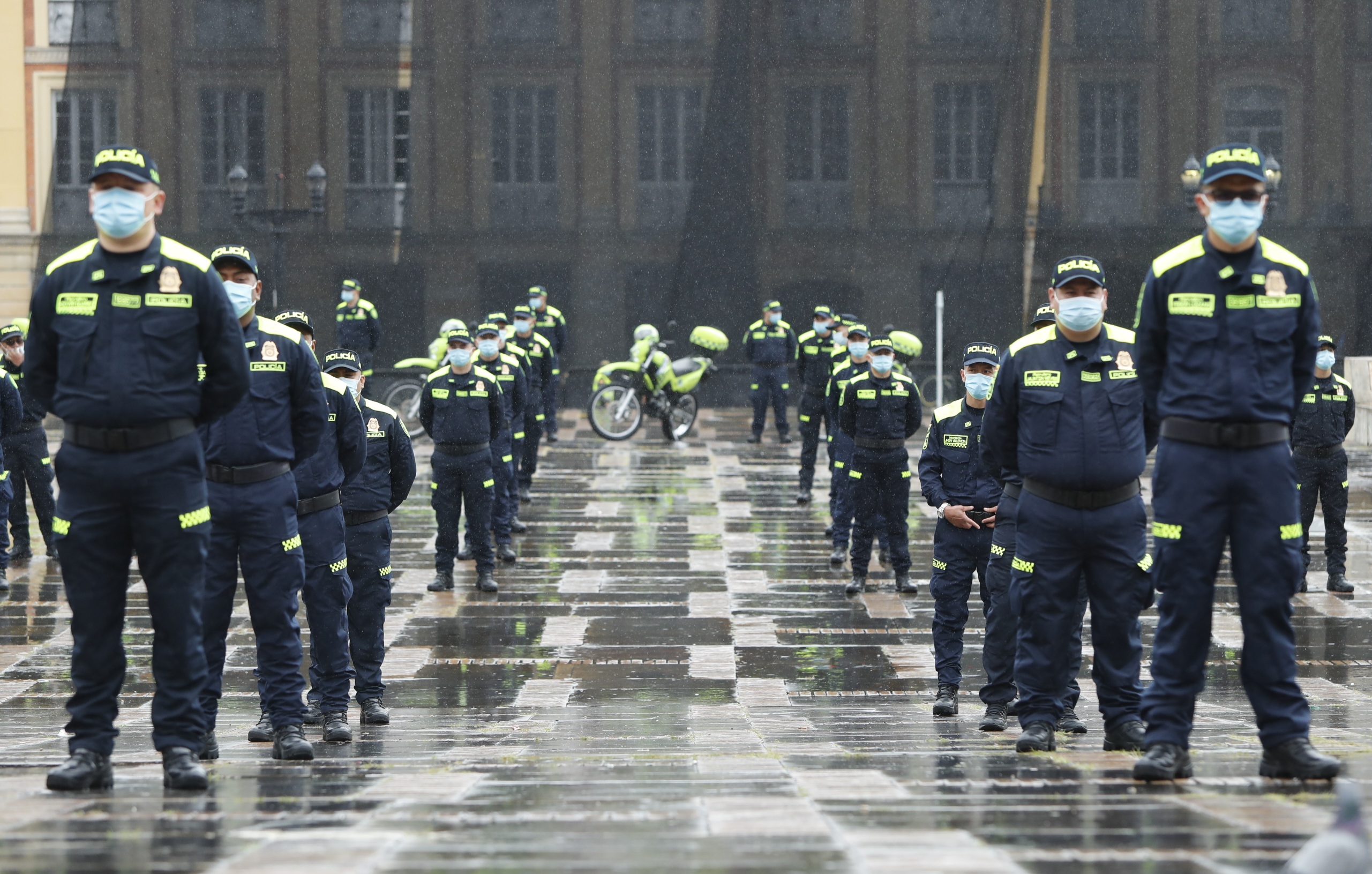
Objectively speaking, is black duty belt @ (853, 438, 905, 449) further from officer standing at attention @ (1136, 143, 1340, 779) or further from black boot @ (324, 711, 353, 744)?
officer standing at attention @ (1136, 143, 1340, 779)

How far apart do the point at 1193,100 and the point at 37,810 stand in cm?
3090

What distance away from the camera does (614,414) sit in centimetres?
2516

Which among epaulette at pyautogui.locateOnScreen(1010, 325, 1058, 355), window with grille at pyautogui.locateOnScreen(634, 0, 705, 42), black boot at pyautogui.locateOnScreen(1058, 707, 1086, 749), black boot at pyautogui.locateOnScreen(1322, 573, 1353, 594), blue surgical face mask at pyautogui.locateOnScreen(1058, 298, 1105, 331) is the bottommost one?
black boot at pyautogui.locateOnScreen(1322, 573, 1353, 594)

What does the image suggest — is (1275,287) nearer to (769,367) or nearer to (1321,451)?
(1321,451)

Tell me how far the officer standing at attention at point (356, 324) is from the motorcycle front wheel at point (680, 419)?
4139mm

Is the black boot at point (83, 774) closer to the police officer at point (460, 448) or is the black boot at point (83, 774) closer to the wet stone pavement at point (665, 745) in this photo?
the wet stone pavement at point (665, 745)

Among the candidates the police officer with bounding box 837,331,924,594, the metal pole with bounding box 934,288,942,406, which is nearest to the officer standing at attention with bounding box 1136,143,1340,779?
the police officer with bounding box 837,331,924,594

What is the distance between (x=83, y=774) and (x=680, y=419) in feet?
64.6

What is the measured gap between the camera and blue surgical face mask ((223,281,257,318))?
25.2 feet

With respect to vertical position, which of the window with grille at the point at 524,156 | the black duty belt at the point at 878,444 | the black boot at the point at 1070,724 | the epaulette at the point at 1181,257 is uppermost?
the window with grille at the point at 524,156

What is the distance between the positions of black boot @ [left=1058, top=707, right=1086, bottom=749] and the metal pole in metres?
14.2

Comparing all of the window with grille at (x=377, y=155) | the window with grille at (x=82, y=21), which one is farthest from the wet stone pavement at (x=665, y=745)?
the window with grille at (x=82, y=21)

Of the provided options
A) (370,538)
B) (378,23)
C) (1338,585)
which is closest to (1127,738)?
(370,538)

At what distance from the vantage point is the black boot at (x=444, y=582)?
14625 millimetres
